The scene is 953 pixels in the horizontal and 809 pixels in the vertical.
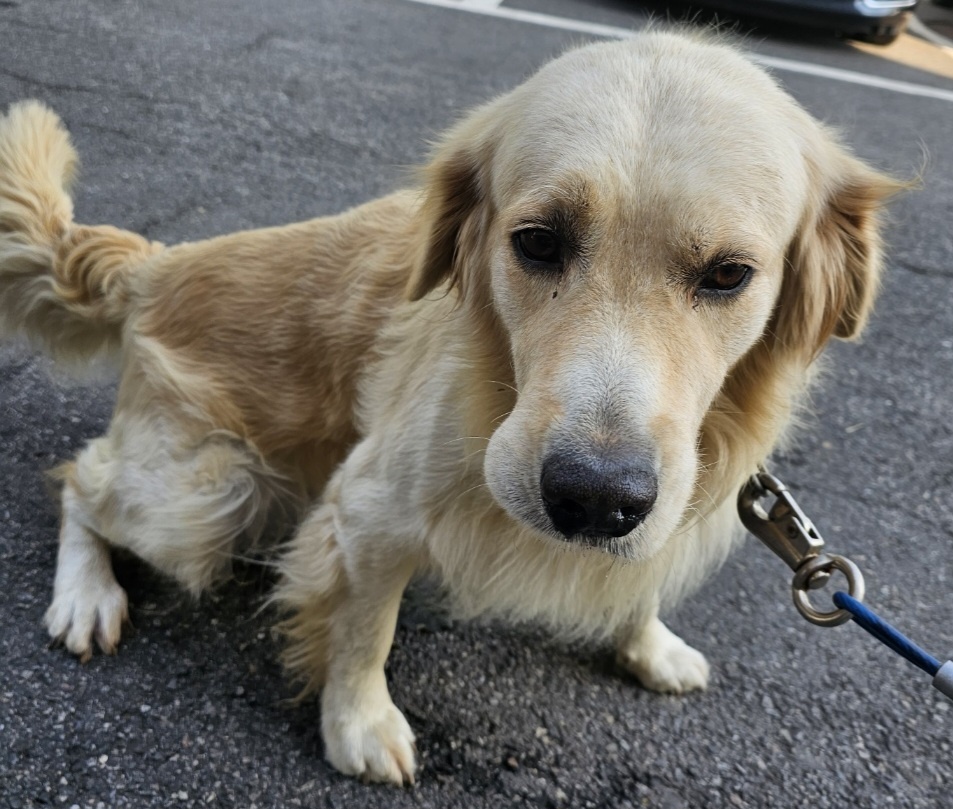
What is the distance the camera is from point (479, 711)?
2434 millimetres

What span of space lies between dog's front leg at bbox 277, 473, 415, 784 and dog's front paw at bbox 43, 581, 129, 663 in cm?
52

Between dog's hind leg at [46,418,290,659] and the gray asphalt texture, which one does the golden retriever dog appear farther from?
the gray asphalt texture

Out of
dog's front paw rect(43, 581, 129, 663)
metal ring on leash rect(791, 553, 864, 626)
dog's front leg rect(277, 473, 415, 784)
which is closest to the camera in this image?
metal ring on leash rect(791, 553, 864, 626)

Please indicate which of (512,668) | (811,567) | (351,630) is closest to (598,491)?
(811,567)

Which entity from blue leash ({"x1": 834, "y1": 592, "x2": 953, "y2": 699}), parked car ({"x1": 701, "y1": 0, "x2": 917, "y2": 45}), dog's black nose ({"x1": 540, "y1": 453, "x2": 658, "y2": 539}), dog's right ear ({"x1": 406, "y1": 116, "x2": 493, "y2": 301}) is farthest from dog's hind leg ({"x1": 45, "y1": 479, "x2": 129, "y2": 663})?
parked car ({"x1": 701, "y1": 0, "x2": 917, "y2": 45})

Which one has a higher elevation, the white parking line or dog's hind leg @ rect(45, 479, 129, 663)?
the white parking line

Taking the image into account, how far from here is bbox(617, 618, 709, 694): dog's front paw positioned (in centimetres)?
256

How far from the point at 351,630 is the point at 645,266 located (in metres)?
1.25

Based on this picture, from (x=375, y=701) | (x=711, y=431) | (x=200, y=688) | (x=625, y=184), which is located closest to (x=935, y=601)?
(x=711, y=431)

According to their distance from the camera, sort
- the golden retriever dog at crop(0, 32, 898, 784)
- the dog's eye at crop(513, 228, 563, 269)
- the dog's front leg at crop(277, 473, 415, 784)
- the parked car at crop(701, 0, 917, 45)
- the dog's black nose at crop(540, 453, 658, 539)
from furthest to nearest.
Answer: the parked car at crop(701, 0, 917, 45) → the dog's front leg at crop(277, 473, 415, 784) → the dog's eye at crop(513, 228, 563, 269) → the golden retriever dog at crop(0, 32, 898, 784) → the dog's black nose at crop(540, 453, 658, 539)

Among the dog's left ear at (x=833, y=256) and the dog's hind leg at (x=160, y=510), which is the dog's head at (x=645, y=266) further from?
the dog's hind leg at (x=160, y=510)

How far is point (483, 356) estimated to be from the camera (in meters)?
1.98

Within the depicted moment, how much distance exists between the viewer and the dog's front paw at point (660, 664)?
8.41ft

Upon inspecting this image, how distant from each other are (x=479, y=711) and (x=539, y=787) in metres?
0.27
